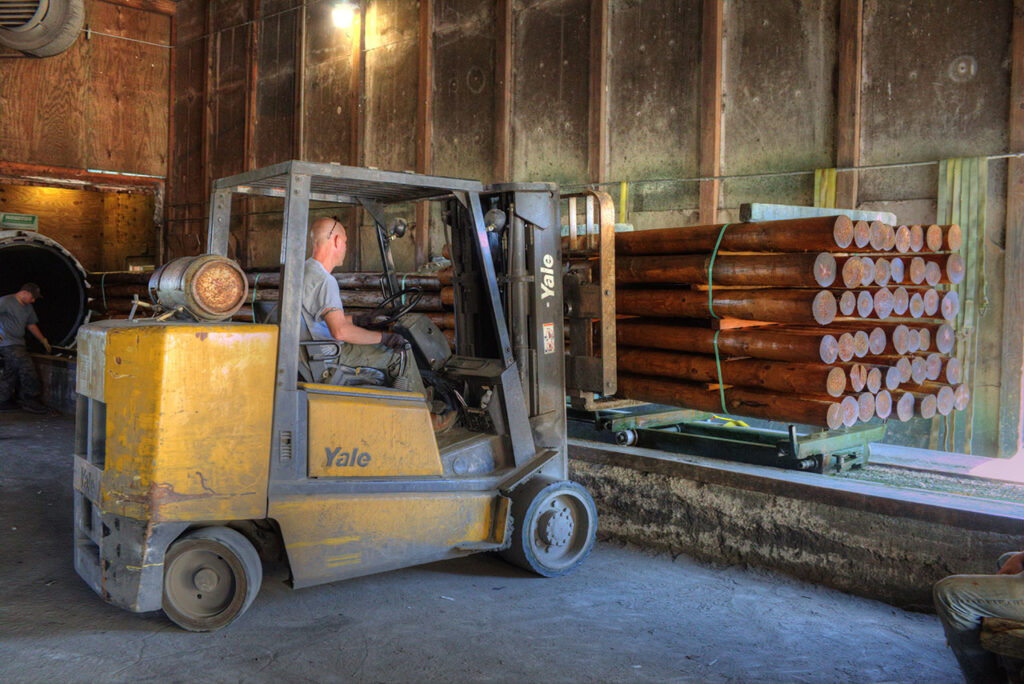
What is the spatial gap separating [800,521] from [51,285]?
13.6 meters

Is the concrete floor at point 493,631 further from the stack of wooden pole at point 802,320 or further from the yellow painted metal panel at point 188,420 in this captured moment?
the stack of wooden pole at point 802,320

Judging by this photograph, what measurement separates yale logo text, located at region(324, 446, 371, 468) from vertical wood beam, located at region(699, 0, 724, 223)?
5.33 metres

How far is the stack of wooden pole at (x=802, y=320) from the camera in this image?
16.6 feet

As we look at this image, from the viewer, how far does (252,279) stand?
1170 cm

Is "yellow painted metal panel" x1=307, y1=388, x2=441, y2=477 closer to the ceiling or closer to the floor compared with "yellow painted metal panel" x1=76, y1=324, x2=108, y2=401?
closer to the floor

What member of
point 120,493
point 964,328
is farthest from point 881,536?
point 120,493

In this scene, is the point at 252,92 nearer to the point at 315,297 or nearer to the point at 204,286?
the point at 315,297

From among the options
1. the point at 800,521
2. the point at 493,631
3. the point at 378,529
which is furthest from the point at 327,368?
the point at 800,521

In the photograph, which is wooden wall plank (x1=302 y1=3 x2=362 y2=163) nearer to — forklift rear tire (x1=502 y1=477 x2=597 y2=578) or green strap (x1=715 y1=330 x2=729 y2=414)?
green strap (x1=715 y1=330 x2=729 y2=414)

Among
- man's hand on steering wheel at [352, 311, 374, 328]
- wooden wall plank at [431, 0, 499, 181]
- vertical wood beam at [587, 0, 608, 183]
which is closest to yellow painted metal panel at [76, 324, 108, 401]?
man's hand on steering wheel at [352, 311, 374, 328]

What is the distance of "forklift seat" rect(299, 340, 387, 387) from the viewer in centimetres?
457

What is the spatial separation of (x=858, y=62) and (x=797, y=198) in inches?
50.9

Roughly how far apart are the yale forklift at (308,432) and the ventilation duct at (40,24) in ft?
36.5

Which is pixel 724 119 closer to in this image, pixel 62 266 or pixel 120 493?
pixel 120 493
